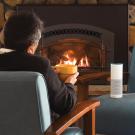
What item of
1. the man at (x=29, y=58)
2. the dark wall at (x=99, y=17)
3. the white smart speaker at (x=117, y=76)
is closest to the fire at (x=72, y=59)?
the dark wall at (x=99, y=17)

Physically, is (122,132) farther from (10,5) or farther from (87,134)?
(10,5)

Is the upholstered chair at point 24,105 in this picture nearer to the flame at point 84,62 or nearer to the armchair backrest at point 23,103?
the armchair backrest at point 23,103

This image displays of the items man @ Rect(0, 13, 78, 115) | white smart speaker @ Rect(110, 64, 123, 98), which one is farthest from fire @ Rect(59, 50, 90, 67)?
man @ Rect(0, 13, 78, 115)

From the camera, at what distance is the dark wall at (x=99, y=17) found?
152 inches

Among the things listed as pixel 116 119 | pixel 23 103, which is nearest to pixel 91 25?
pixel 116 119

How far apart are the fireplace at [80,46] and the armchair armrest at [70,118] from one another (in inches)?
70.9

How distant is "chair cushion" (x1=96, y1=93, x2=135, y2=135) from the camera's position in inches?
95.4

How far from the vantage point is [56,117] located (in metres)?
2.02

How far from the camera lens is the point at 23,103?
68.6 inches

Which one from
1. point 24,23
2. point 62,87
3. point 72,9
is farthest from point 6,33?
point 72,9

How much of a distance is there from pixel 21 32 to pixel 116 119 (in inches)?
32.1

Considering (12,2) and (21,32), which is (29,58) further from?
(12,2)

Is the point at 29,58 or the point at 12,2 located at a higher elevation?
the point at 12,2

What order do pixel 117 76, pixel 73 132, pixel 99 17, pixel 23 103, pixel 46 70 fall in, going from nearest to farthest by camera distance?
pixel 23 103 → pixel 46 70 → pixel 73 132 → pixel 117 76 → pixel 99 17
